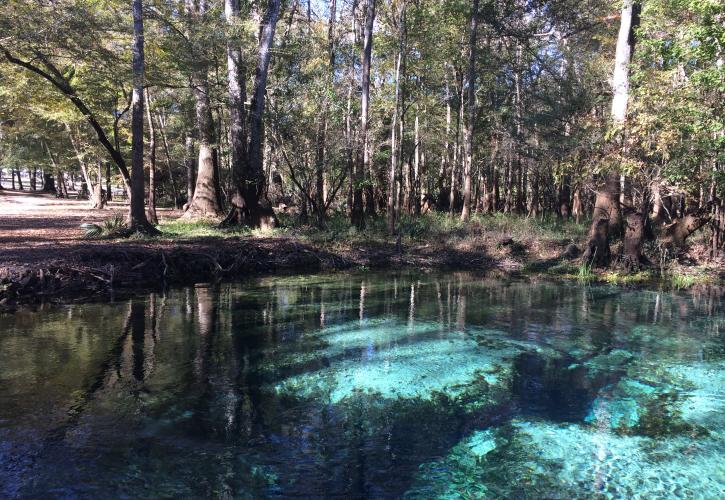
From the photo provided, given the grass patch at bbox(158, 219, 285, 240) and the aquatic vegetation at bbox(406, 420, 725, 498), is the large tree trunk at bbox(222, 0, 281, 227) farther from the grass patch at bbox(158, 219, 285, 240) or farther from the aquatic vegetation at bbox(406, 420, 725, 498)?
the aquatic vegetation at bbox(406, 420, 725, 498)

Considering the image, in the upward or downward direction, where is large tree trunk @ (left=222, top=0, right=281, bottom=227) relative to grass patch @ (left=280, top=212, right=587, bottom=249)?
upward

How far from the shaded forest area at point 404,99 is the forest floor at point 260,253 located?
3.30ft

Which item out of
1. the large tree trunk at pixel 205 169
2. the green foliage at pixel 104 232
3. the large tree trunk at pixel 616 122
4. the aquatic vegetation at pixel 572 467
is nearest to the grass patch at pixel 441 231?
the large tree trunk at pixel 616 122

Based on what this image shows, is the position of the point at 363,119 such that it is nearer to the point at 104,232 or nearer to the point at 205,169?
the point at 205,169

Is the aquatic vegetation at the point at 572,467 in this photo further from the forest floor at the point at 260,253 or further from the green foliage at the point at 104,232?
the green foliage at the point at 104,232

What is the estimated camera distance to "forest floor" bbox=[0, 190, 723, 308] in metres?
10.6

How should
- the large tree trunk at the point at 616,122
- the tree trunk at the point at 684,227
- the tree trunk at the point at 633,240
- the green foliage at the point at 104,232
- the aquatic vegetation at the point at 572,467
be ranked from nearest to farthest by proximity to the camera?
the aquatic vegetation at the point at 572,467 < the large tree trunk at the point at 616,122 < the tree trunk at the point at 633,240 < the green foliage at the point at 104,232 < the tree trunk at the point at 684,227

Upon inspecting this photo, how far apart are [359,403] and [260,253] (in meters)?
9.32

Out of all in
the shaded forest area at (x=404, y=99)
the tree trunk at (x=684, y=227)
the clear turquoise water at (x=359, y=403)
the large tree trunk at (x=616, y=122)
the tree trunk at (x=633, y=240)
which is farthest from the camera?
the tree trunk at (x=684, y=227)

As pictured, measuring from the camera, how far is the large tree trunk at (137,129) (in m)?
13.4

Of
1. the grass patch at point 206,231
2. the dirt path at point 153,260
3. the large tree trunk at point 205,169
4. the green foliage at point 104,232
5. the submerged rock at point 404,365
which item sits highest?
the large tree trunk at point 205,169

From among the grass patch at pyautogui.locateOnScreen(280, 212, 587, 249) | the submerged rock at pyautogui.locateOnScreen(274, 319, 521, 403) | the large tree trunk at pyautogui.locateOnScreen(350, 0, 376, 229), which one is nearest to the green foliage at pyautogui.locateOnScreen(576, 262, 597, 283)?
the grass patch at pyautogui.locateOnScreen(280, 212, 587, 249)

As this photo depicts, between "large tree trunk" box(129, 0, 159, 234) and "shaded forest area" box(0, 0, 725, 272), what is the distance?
0.06m

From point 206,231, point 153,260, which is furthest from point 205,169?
point 153,260
